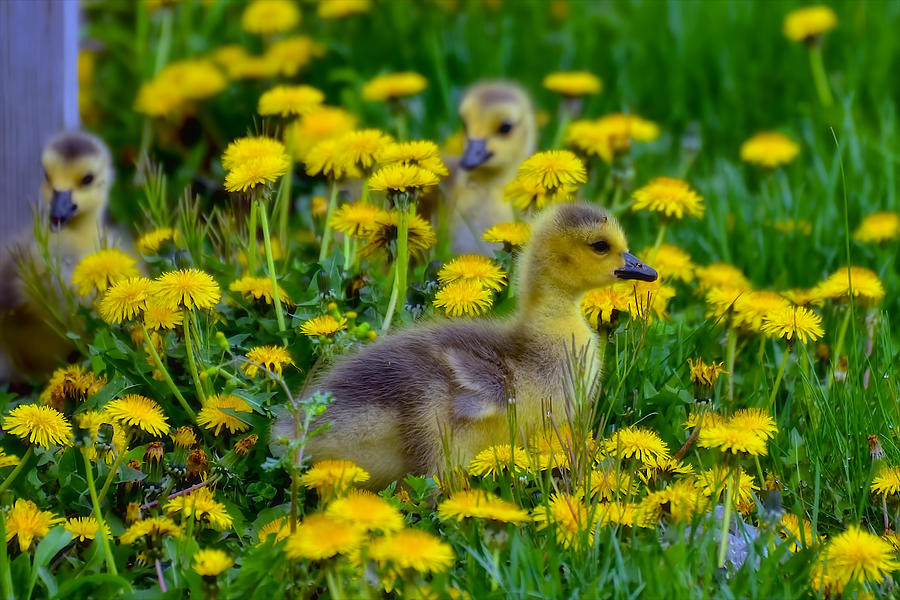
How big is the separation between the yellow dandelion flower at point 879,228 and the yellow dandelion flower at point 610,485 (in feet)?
6.53

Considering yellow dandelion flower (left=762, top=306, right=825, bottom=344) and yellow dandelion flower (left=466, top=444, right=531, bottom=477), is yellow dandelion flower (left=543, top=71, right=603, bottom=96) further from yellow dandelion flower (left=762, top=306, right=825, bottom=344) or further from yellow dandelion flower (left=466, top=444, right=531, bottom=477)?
yellow dandelion flower (left=466, top=444, right=531, bottom=477)

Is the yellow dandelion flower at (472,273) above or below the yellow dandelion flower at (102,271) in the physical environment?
above

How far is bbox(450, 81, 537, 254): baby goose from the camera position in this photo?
16.1ft

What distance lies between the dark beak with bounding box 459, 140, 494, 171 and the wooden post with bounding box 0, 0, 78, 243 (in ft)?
4.99

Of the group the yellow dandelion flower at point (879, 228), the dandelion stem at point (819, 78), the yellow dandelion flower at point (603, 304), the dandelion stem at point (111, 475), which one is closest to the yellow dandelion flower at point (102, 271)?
the dandelion stem at point (111, 475)

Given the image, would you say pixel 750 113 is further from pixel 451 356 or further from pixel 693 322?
pixel 451 356

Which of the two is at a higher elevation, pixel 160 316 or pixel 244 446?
pixel 160 316

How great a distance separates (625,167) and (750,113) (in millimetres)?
1850

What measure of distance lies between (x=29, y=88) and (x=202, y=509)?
7.80 ft

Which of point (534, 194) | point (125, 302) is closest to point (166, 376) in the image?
point (125, 302)

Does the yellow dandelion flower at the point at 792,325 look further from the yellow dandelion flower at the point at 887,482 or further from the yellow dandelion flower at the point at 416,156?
the yellow dandelion flower at the point at 416,156

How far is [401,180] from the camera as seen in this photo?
3.41 m

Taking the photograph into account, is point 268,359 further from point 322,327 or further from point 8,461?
point 8,461

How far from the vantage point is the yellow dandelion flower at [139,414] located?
3127 mm
